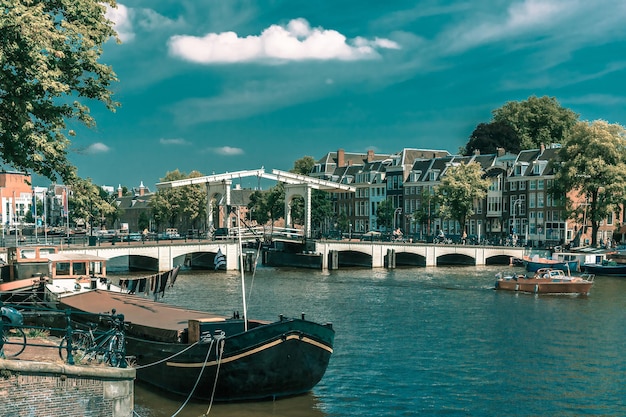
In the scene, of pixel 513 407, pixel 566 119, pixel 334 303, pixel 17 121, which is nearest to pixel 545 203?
pixel 566 119

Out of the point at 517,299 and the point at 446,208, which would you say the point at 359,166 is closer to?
the point at 446,208

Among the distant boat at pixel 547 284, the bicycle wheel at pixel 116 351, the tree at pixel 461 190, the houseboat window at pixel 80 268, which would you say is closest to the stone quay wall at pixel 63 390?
the bicycle wheel at pixel 116 351

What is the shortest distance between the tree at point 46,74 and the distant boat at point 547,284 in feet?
133

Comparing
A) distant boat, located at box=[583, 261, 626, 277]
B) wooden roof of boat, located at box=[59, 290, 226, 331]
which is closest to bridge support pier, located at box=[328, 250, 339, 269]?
distant boat, located at box=[583, 261, 626, 277]

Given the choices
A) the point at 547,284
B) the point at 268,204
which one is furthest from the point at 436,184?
the point at 547,284

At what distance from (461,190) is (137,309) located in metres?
74.3

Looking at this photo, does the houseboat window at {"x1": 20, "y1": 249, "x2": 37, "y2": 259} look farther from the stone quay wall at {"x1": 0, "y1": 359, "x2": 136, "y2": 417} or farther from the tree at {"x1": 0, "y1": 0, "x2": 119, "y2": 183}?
the stone quay wall at {"x1": 0, "y1": 359, "x2": 136, "y2": 417}

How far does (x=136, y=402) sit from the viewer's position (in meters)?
23.6

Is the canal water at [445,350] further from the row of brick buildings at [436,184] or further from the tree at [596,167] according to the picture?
the row of brick buildings at [436,184]

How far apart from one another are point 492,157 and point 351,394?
294ft

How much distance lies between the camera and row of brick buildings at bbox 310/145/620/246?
99.3 metres

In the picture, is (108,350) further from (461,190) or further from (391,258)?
(461,190)

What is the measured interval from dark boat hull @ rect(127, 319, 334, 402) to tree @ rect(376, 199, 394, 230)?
98.3 meters

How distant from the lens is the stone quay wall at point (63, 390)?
13617 mm
